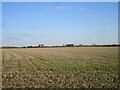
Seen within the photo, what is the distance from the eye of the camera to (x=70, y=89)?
7.47 metres

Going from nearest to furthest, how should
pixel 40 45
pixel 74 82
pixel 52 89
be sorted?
pixel 52 89 → pixel 74 82 → pixel 40 45

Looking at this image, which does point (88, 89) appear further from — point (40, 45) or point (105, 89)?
point (40, 45)

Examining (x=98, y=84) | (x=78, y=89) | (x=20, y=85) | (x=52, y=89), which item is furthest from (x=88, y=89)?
(x=20, y=85)

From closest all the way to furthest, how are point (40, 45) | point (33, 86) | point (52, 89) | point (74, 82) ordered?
point (52, 89) < point (33, 86) < point (74, 82) < point (40, 45)

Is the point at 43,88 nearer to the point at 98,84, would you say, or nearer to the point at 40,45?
the point at 98,84

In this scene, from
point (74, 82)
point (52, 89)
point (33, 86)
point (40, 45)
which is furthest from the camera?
point (40, 45)

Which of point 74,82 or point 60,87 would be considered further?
point 74,82

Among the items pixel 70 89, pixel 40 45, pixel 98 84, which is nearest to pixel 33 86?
pixel 70 89

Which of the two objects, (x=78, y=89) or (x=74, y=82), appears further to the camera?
(x=74, y=82)

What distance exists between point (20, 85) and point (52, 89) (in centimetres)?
183

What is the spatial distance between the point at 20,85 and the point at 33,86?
756 mm

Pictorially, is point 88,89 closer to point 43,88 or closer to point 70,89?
point 70,89

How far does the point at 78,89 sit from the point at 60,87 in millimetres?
879

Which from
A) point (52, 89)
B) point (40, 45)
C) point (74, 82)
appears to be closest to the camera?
point (52, 89)
